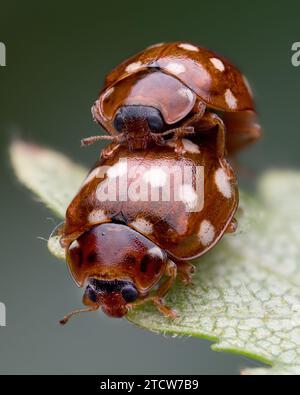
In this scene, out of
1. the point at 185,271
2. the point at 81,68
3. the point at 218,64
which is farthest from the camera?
the point at 81,68

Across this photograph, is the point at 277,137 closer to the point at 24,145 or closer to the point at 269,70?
the point at 269,70

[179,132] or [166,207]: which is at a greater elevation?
[179,132]

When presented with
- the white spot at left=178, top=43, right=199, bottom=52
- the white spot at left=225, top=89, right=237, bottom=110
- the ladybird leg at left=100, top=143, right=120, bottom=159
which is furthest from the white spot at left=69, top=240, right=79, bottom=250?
the white spot at left=178, top=43, right=199, bottom=52

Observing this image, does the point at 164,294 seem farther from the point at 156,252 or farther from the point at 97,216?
the point at 97,216

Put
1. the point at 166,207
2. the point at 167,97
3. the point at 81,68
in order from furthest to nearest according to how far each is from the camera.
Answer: the point at 81,68 → the point at 167,97 → the point at 166,207

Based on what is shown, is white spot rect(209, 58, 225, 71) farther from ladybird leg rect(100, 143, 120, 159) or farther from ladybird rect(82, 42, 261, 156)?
ladybird leg rect(100, 143, 120, 159)

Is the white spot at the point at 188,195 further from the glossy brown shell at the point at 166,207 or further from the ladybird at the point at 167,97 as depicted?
the ladybird at the point at 167,97

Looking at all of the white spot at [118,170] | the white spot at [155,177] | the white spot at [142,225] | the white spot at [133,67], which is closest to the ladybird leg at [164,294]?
the white spot at [142,225]

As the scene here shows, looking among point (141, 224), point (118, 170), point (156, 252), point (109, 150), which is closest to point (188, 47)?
point (109, 150)
